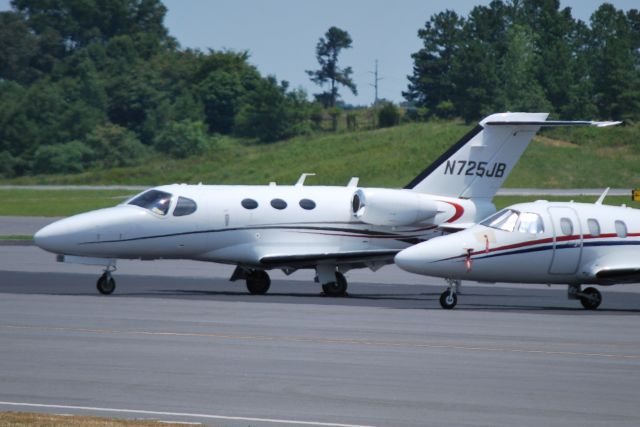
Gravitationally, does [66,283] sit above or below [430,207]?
below

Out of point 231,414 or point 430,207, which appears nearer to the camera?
point 231,414

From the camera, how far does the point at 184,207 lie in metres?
29.2

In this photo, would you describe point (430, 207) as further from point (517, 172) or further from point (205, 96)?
point (205, 96)

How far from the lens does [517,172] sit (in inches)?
3391

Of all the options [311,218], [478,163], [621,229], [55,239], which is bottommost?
[55,239]

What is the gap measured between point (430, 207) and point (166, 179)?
70014 mm

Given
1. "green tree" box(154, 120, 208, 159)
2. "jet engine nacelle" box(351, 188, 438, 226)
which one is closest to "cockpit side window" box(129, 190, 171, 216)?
"jet engine nacelle" box(351, 188, 438, 226)

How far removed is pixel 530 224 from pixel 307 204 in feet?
19.8

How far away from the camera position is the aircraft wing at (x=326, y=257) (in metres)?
28.8

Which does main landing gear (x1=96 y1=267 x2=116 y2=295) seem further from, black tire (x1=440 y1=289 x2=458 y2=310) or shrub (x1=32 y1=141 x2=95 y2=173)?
shrub (x1=32 y1=141 x2=95 y2=173)

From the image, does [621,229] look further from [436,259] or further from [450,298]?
[436,259]

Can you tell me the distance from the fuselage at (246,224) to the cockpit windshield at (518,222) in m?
3.58

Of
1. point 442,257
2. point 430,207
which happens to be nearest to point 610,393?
point 442,257

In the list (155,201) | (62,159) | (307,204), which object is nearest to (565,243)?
(307,204)
